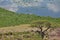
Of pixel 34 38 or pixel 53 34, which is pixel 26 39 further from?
pixel 53 34

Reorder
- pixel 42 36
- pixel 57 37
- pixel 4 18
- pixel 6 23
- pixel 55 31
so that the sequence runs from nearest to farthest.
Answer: pixel 42 36 < pixel 57 37 < pixel 55 31 < pixel 6 23 < pixel 4 18

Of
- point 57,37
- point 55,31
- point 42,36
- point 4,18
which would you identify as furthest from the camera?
point 4,18

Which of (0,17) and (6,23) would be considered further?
(0,17)

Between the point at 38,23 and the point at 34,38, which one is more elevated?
the point at 38,23

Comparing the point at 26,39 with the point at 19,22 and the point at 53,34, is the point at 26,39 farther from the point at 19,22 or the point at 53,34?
the point at 19,22

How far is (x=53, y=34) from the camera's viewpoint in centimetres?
5172

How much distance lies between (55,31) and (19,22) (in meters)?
27.2

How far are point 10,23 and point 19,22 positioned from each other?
3724mm

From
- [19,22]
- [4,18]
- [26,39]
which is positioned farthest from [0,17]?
[26,39]

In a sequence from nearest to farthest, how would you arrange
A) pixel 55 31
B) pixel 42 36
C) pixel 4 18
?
pixel 42 36
pixel 55 31
pixel 4 18

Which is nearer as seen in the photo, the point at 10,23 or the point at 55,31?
the point at 55,31

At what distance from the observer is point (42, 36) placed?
43.2 m

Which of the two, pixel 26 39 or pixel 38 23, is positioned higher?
pixel 38 23

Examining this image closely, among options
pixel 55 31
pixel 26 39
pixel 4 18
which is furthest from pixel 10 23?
pixel 26 39
